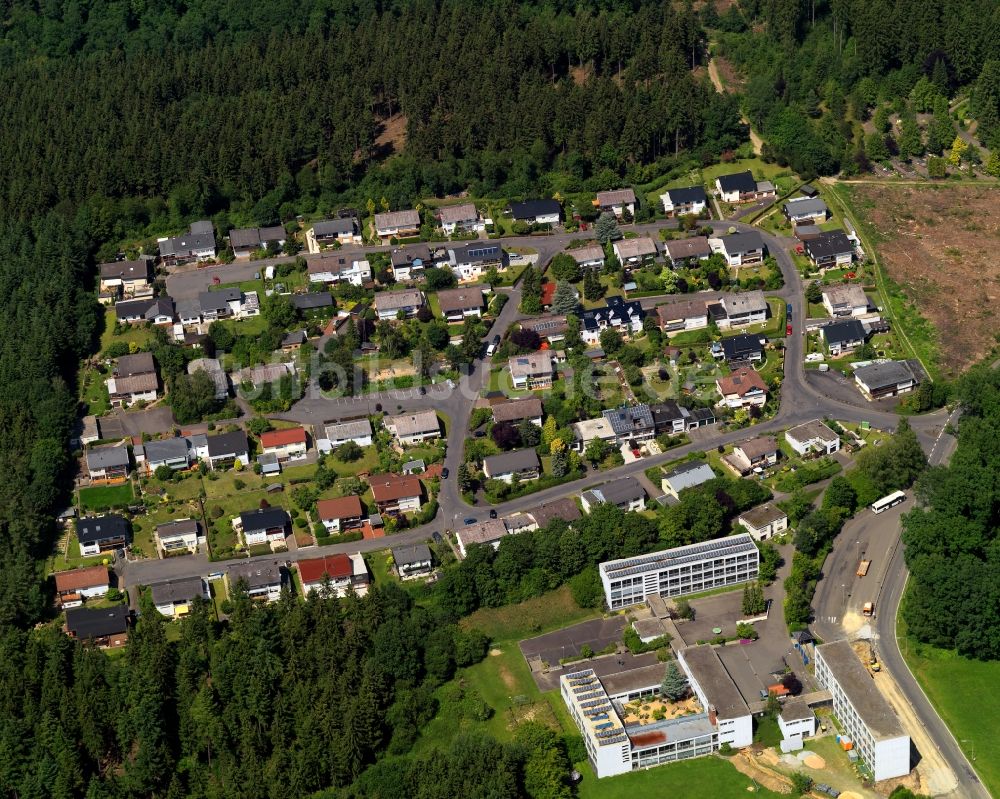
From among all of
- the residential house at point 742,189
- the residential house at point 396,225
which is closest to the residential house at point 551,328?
the residential house at point 396,225

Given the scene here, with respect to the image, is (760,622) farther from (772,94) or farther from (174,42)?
(174,42)

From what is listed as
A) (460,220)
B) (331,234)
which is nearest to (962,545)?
(460,220)

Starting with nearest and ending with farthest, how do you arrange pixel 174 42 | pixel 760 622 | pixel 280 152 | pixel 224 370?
pixel 760 622 < pixel 224 370 < pixel 280 152 < pixel 174 42

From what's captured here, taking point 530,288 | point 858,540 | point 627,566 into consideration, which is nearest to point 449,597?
point 627,566

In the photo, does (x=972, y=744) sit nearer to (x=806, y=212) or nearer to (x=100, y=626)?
(x=100, y=626)

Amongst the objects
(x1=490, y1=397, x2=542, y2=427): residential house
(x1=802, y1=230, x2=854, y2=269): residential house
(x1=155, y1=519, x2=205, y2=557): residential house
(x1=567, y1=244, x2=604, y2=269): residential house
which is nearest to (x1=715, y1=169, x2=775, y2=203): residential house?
(x1=802, y1=230, x2=854, y2=269): residential house
